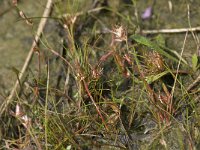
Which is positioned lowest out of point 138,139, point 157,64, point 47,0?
point 138,139

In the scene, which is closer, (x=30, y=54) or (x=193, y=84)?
(x=193, y=84)

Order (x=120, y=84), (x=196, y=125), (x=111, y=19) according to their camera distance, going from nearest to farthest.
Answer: (x=196, y=125) → (x=120, y=84) → (x=111, y=19)

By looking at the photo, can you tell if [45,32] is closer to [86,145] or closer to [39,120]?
[39,120]

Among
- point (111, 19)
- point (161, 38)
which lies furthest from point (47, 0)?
point (161, 38)

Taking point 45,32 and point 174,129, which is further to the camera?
point 45,32

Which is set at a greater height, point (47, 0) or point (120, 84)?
point (47, 0)

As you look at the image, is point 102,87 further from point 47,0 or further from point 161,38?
point 47,0

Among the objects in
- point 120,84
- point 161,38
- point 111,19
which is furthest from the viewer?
point 111,19

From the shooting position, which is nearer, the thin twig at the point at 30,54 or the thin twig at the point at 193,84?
the thin twig at the point at 193,84

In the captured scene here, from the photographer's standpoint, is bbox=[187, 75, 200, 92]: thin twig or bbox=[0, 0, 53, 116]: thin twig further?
bbox=[0, 0, 53, 116]: thin twig
